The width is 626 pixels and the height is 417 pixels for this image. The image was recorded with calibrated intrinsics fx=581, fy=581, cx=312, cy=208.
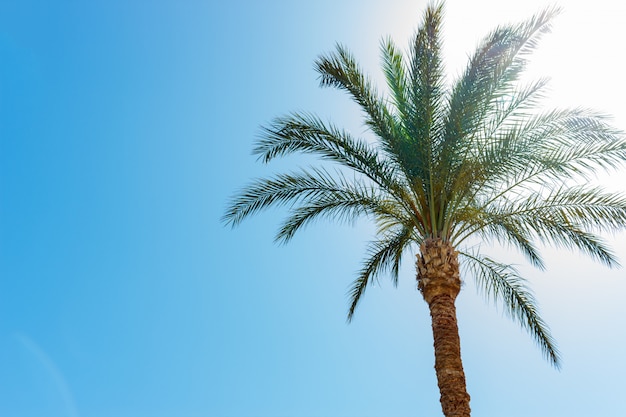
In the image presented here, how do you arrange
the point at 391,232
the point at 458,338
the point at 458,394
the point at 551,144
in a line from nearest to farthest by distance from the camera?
the point at 458,394 → the point at 458,338 → the point at 551,144 → the point at 391,232

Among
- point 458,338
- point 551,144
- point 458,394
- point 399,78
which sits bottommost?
point 458,394

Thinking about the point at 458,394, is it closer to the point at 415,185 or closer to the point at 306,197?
the point at 415,185

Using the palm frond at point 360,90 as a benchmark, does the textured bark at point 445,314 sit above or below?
below

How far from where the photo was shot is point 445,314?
10336 mm

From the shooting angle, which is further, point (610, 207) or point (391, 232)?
point (391, 232)

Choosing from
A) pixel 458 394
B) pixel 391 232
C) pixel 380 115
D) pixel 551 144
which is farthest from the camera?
pixel 391 232

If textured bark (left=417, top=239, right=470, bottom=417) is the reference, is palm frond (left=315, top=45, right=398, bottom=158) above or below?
above

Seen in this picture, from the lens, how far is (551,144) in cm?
1090

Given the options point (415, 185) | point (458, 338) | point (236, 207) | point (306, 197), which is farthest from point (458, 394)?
point (236, 207)

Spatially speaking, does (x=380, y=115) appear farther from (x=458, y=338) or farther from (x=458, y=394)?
(x=458, y=394)

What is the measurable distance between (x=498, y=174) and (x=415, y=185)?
1568 mm

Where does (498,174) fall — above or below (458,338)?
above

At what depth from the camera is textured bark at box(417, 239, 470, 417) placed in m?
9.41

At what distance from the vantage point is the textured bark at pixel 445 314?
941 cm
